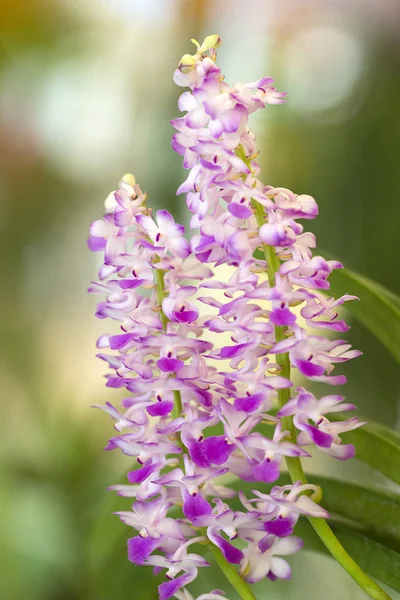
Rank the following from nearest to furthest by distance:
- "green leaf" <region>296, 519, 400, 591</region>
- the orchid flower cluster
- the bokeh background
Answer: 1. the orchid flower cluster
2. "green leaf" <region>296, 519, 400, 591</region>
3. the bokeh background

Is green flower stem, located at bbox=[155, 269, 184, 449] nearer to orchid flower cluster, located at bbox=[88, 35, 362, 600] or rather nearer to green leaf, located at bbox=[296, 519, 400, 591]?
orchid flower cluster, located at bbox=[88, 35, 362, 600]

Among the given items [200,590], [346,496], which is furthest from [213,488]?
[200,590]

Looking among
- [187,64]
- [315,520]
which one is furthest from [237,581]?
[187,64]

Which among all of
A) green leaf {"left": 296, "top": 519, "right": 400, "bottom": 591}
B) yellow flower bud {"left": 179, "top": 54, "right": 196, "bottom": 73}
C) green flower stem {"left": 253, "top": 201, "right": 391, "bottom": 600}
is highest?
yellow flower bud {"left": 179, "top": 54, "right": 196, "bottom": 73}

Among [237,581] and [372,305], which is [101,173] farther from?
[237,581]

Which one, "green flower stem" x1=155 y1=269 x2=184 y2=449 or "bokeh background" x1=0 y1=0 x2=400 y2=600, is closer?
"green flower stem" x1=155 y1=269 x2=184 y2=449

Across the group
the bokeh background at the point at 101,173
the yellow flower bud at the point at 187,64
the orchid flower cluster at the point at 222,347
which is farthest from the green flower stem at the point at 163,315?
the bokeh background at the point at 101,173

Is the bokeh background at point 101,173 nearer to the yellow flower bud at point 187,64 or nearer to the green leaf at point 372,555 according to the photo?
the green leaf at point 372,555

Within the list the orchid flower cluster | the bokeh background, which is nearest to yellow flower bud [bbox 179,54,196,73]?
the orchid flower cluster

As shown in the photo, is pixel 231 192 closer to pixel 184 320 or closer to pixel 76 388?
pixel 184 320
